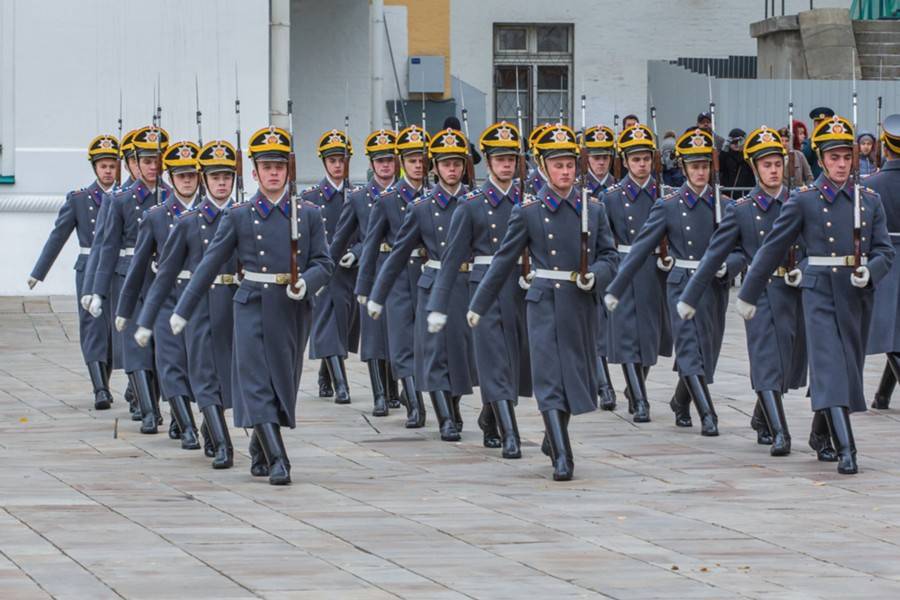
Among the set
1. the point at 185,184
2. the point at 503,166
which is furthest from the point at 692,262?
the point at 185,184

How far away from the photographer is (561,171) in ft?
40.1

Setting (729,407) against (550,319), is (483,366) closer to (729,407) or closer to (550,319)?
(550,319)

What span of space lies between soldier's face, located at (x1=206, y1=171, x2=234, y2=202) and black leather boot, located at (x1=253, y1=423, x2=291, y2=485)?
1577 mm

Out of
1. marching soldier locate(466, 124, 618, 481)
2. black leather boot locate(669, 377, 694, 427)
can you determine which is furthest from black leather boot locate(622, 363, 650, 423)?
marching soldier locate(466, 124, 618, 481)

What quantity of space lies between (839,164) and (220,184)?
3.48 m

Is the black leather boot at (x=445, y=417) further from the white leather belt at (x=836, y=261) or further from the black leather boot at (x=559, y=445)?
the white leather belt at (x=836, y=261)

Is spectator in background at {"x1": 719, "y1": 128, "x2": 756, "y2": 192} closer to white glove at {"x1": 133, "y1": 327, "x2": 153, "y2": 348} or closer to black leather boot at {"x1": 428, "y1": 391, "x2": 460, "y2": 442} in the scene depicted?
black leather boot at {"x1": 428, "y1": 391, "x2": 460, "y2": 442}

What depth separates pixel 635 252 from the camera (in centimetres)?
1379

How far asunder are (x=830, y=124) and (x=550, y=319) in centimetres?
193

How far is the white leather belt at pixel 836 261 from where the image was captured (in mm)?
12305

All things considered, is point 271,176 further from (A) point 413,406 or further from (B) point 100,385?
(B) point 100,385

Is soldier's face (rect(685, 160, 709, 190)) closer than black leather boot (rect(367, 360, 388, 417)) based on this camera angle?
Yes

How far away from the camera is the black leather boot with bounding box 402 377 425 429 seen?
1442cm

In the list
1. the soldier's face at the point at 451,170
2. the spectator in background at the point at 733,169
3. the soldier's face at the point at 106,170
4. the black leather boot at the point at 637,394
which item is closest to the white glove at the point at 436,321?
the soldier's face at the point at 451,170
